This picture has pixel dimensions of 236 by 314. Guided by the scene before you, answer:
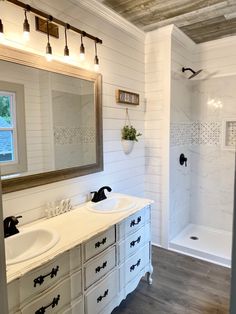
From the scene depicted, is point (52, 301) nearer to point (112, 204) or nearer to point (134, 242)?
point (134, 242)

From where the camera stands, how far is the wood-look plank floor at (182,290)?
204cm

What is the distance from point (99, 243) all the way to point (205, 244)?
1916mm

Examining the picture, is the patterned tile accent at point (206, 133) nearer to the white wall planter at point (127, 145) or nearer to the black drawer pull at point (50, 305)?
the white wall planter at point (127, 145)

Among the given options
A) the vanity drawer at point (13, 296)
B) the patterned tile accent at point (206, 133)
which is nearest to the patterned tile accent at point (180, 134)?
the patterned tile accent at point (206, 133)

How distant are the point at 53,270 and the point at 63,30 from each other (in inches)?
69.3

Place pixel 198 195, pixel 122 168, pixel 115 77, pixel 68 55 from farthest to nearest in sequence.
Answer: pixel 198 195 → pixel 122 168 → pixel 115 77 → pixel 68 55

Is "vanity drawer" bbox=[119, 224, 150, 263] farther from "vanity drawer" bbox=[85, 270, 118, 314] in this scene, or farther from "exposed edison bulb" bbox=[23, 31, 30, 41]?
"exposed edison bulb" bbox=[23, 31, 30, 41]

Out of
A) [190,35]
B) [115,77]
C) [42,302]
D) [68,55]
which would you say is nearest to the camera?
[42,302]

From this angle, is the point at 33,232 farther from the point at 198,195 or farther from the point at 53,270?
the point at 198,195

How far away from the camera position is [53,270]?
53.7 inches

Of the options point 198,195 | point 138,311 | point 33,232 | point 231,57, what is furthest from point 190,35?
point 138,311

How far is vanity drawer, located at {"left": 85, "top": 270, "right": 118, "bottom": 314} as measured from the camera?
1.62 meters

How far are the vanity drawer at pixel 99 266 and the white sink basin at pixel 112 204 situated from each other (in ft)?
1.35

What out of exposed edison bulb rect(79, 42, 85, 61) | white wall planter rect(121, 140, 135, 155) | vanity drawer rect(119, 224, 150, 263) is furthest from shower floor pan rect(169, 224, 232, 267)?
exposed edison bulb rect(79, 42, 85, 61)
